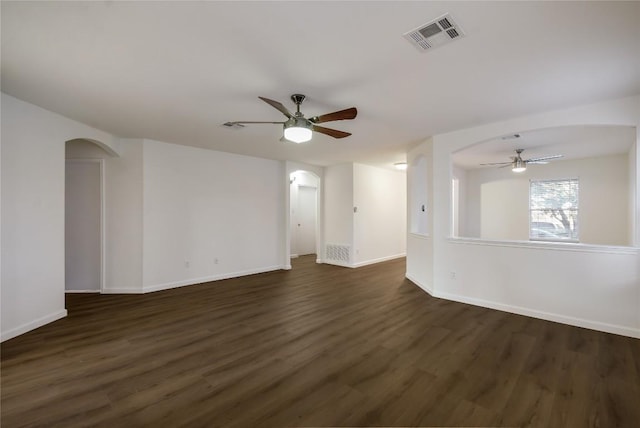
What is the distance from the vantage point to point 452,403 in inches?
79.6

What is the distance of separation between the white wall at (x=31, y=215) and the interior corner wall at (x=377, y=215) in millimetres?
5539

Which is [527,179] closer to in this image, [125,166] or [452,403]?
[452,403]

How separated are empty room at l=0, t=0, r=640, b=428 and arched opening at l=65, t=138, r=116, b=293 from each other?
4cm

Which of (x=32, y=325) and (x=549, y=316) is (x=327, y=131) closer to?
(x=549, y=316)

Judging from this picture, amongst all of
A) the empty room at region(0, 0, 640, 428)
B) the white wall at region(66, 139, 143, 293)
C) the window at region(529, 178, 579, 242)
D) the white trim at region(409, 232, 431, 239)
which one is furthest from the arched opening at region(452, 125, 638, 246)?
the white wall at region(66, 139, 143, 293)

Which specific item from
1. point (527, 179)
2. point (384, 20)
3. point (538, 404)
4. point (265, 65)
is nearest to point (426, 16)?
point (384, 20)

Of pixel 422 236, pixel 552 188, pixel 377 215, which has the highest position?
pixel 552 188

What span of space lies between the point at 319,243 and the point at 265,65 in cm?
579

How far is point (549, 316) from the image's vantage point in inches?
143

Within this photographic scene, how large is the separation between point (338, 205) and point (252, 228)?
92.7 inches

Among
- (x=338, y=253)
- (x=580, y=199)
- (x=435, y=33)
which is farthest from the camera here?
(x=338, y=253)

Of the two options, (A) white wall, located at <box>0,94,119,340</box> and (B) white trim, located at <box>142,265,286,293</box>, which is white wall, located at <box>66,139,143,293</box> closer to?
(B) white trim, located at <box>142,265,286,293</box>

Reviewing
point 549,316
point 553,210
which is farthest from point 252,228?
point 553,210

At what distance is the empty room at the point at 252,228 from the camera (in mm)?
1935
